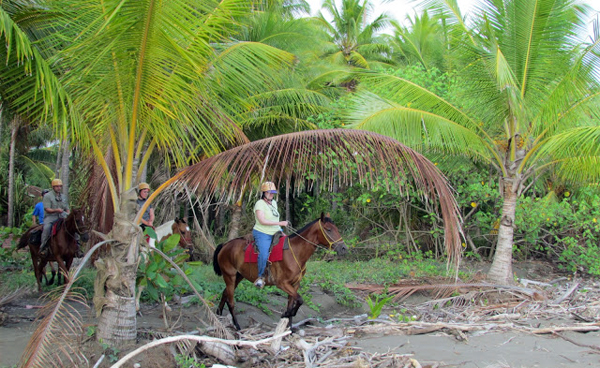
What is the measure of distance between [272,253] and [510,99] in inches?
208

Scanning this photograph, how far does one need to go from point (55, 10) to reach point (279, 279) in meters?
4.68

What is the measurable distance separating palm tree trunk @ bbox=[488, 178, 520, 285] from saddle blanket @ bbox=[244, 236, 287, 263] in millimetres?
5515

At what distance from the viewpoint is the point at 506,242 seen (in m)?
10.4

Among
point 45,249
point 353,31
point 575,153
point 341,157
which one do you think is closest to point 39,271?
point 45,249

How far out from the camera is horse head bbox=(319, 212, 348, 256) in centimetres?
693

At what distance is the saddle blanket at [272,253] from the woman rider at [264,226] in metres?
0.10

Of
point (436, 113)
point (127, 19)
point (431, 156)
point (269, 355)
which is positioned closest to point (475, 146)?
point (436, 113)

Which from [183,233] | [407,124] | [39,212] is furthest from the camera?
[183,233]

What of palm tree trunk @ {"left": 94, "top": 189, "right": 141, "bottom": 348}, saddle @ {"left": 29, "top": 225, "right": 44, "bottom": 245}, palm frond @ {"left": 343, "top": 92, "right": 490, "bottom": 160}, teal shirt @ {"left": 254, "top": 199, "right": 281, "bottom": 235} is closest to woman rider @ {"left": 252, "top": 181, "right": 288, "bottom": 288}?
teal shirt @ {"left": 254, "top": 199, "right": 281, "bottom": 235}

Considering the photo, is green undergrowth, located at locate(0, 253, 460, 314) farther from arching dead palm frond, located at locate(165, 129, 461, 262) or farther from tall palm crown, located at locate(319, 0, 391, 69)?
tall palm crown, located at locate(319, 0, 391, 69)

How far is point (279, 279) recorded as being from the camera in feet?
23.9

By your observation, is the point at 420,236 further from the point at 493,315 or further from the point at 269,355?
the point at 269,355

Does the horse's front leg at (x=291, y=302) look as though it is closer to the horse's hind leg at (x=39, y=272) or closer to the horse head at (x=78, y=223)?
the horse head at (x=78, y=223)

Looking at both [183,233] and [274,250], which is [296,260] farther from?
[183,233]
